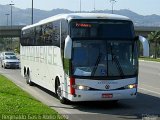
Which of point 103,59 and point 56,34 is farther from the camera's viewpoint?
point 56,34

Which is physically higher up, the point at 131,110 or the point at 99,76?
the point at 99,76

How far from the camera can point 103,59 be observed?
14461mm

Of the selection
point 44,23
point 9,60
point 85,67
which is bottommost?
point 9,60

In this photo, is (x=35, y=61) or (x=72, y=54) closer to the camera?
(x=72, y=54)

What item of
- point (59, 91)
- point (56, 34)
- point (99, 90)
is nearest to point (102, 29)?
point (99, 90)

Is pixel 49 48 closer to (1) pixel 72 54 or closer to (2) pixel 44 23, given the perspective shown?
(2) pixel 44 23

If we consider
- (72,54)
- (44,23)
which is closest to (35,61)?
(44,23)

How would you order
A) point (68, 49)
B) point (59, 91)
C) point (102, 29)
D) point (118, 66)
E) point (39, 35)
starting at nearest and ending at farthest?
point (68, 49), point (118, 66), point (102, 29), point (59, 91), point (39, 35)

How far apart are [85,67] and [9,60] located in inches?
1160

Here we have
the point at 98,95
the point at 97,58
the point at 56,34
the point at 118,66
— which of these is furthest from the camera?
the point at 56,34

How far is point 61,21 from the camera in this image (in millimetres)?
15883

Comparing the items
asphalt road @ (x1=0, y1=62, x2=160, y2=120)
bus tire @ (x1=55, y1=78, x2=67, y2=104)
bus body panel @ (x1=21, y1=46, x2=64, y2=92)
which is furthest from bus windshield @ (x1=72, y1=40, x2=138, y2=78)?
bus tire @ (x1=55, y1=78, x2=67, y2=104)

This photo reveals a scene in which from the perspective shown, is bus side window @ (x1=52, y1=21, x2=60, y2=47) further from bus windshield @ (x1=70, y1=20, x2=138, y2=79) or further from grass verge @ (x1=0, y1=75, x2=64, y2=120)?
grass verge @ (x1=0, y1=75, x2=64, y2=120)

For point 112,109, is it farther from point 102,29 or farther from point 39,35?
point 39,35
